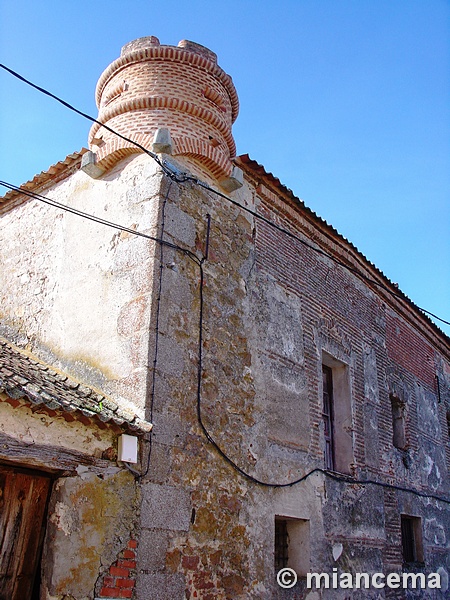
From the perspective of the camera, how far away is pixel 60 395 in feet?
16.4

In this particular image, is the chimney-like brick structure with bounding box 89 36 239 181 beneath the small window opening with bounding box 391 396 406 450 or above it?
above

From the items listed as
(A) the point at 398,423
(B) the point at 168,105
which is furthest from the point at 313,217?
(A) the point at 398,423

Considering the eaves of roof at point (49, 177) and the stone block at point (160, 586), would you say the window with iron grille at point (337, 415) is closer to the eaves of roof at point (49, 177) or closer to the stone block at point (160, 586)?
the stone block at point (160, 586)

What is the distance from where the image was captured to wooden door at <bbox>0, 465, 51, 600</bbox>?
15.3 ft

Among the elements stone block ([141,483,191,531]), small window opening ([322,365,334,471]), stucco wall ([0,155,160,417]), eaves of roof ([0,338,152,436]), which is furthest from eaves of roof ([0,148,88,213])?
small window opening ([322,365,334,471])

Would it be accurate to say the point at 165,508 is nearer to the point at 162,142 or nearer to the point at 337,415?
the point at 162,142

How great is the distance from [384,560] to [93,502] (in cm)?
516

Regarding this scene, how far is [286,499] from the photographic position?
6766 mm

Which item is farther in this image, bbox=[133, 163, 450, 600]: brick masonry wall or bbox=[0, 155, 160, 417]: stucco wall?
bbox=[0, 155, 160, 417]: stucco wall

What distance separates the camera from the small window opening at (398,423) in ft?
33.7

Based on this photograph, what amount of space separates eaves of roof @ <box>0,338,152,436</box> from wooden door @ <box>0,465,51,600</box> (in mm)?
651

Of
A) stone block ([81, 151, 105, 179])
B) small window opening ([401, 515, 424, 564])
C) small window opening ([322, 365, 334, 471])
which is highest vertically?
stone block ([81, 151, 105, 179])

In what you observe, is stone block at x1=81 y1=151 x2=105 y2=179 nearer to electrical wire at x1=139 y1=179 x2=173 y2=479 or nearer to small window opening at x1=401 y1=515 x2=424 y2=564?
electrical wire at x1=139 y1=179 x2=173 y2=479

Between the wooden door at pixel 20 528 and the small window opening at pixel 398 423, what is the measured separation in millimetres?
6894
